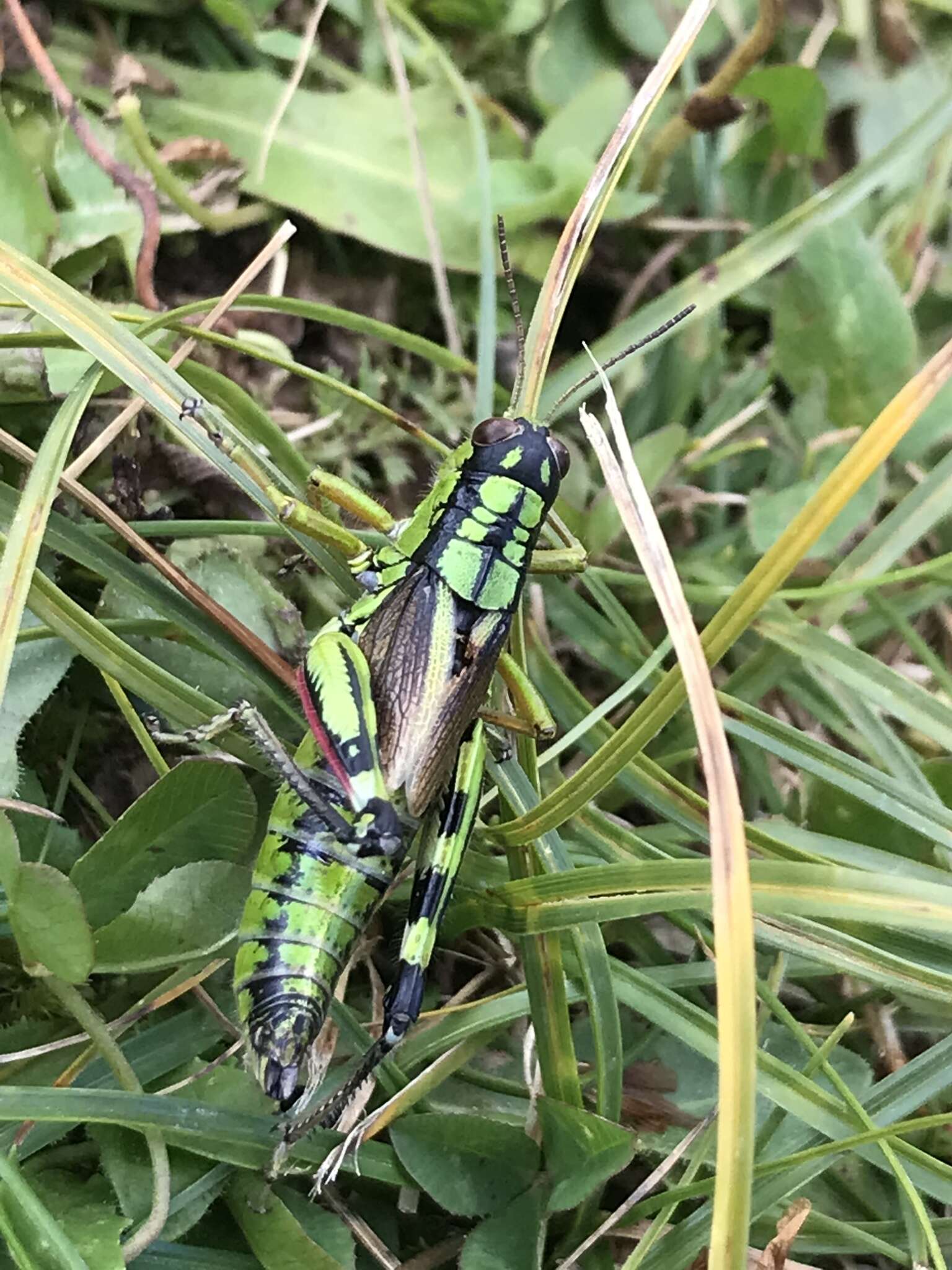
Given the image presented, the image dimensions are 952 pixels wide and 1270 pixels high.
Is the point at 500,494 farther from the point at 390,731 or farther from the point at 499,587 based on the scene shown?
the point at 390,731

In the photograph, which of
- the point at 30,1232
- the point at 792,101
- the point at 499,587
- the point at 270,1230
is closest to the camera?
the point at 30,1232

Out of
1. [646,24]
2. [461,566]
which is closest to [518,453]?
[461,566]

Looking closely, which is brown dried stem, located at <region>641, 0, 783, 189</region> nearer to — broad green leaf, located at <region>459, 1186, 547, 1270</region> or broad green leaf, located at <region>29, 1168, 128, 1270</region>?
broad green leaf, located at <region>459, 1186, 547, 1270</region>

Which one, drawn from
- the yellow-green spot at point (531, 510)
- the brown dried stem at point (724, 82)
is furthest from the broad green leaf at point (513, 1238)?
the brown dried stem at point (724, 82)

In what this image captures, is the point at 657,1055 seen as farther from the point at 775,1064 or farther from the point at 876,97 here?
the point at 876,97

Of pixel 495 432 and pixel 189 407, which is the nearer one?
pixel 189 407

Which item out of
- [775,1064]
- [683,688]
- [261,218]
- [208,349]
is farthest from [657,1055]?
[261,218]
